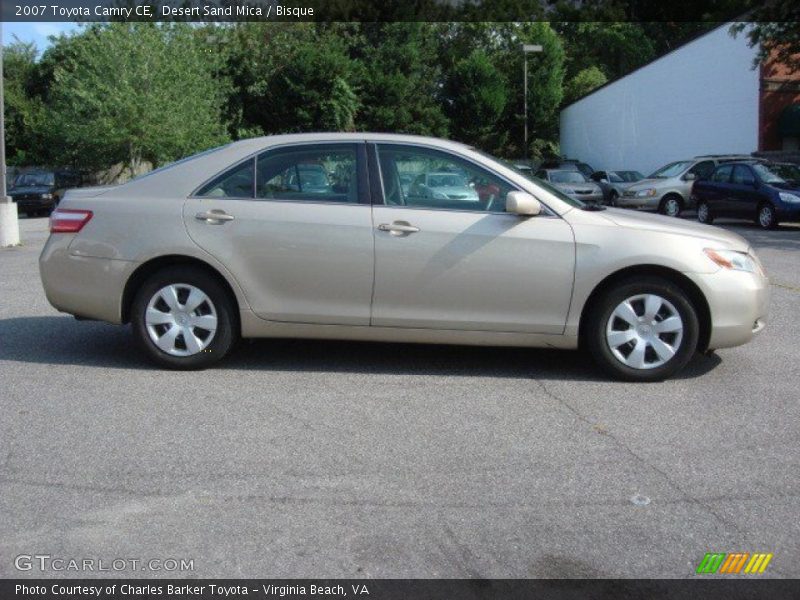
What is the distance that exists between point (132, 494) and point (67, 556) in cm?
65

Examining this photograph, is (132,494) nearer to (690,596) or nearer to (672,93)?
(690,596)

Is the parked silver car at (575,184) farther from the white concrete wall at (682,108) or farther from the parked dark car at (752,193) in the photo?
the white concrete wall at (682,108)

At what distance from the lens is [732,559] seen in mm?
3686

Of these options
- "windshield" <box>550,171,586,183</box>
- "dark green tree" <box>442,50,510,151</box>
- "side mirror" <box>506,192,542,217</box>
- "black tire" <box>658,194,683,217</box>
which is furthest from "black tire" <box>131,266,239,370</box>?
"dark green tree" <box>442,50,510,151</box>

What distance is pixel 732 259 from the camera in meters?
6.33

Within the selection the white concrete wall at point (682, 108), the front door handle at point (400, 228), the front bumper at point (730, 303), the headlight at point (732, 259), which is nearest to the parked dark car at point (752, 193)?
the white concrete wall at point (682, 108)

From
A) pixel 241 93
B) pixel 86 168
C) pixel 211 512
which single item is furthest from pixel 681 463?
pixel 241 93

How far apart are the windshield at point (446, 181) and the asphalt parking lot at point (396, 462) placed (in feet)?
4.36

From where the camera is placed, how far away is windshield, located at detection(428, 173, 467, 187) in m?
6.41

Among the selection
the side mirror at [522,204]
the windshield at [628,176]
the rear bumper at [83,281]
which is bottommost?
the rear bumper at [83,281]

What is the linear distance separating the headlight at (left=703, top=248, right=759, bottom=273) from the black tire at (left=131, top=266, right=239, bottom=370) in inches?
131

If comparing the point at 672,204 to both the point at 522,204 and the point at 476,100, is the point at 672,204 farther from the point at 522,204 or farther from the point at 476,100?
the point at 476,100

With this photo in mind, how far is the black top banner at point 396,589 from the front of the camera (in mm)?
3381

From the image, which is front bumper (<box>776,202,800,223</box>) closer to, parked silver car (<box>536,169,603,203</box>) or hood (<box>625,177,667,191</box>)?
hood (<box>625,177,667,191</box>)
